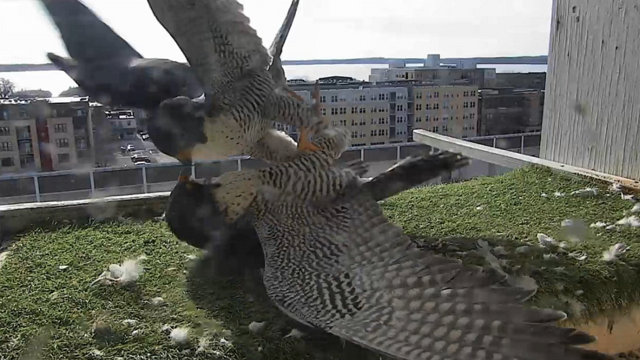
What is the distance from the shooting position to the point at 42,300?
1.31 m

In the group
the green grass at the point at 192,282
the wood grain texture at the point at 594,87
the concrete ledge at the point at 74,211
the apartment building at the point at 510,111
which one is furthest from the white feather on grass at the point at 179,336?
the wood grain texture at the point at 594,87

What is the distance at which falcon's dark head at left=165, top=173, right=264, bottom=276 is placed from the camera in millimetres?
1247

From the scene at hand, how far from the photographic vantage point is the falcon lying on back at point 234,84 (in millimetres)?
1422

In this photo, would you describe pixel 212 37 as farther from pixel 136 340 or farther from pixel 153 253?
pixel 136 340

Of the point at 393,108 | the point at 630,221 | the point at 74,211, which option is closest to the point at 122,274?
the point at 74,211

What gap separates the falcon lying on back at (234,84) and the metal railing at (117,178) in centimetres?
7

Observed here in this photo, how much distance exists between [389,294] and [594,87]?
5.68ft

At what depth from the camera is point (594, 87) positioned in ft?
7.44

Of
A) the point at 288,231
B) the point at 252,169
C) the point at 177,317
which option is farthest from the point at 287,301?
the point at 252,169

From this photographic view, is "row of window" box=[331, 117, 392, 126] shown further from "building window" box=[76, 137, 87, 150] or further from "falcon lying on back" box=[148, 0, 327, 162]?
"building window" box=[76, 137, 87, 150]

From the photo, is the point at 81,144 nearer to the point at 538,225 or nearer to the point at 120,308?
the point at 120,308

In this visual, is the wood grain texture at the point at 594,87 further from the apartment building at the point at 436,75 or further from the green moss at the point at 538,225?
the apartment building at the point at 436,75

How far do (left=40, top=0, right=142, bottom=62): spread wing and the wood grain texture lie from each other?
69.8 inches

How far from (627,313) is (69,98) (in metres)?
1.52
